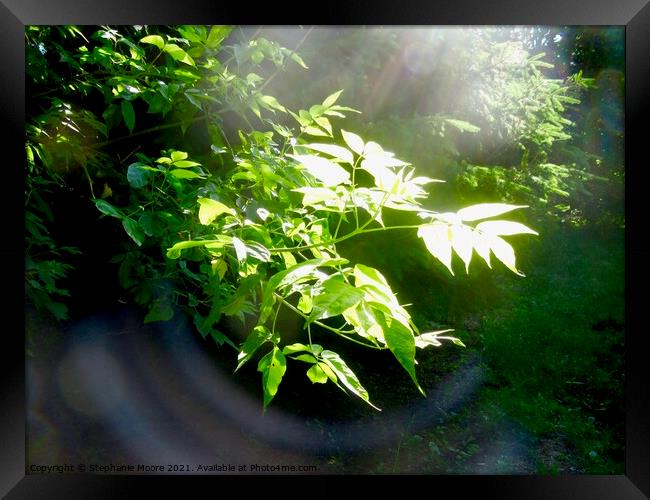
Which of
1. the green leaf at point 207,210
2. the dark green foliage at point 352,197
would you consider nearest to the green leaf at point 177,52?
the dark green foliage at point 352,197

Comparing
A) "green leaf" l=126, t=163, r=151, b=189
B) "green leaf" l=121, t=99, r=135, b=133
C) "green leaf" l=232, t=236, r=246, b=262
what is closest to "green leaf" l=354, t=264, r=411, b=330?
"green leaf" l=232, t=236, r=246, b=262

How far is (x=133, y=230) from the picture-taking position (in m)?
0.78

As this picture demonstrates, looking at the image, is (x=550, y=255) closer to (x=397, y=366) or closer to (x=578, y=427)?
(x=578, y=427)

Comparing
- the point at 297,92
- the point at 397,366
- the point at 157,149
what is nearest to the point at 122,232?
the point at 157,149

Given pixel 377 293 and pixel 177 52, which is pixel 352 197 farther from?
pixel 177 52

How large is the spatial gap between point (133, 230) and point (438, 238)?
51 centimetres

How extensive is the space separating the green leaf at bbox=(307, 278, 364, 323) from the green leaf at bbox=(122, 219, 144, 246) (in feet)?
1.41

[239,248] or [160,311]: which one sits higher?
[239,248]

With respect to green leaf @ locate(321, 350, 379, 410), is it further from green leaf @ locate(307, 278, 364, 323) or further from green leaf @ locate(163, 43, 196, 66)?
green leaf @ locate(163, 43, 196, 66)
